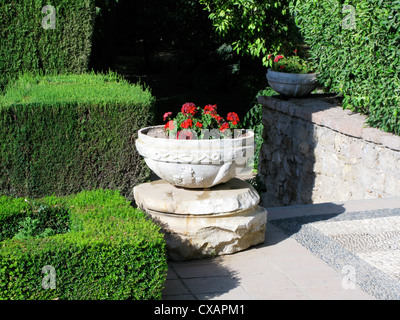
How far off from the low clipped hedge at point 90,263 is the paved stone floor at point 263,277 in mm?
405

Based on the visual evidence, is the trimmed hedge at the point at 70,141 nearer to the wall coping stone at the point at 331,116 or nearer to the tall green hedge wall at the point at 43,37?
the tall green hedge wall at the point at 43,37

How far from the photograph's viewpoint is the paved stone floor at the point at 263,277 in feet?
12.2

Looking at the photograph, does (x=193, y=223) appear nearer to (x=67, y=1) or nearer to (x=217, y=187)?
(x=217, y=187)

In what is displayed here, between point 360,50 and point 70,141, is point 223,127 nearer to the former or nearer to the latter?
point 70,141

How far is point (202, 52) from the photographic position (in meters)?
13.4

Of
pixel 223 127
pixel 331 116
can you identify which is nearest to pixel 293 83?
pixel 331 116

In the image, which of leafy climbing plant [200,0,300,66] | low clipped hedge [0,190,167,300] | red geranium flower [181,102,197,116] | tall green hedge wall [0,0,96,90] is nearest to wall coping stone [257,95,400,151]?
leafy climbing plant [200,0,300,66]

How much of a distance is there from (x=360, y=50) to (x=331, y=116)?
981 millimetres

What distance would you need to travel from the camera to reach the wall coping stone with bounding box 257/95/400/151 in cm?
623

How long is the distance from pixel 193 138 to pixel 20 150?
1.64 metres

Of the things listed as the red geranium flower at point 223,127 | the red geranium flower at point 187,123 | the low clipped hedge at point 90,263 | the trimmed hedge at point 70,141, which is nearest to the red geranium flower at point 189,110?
the red geranium flower at point 187,123

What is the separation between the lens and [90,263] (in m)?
3.27

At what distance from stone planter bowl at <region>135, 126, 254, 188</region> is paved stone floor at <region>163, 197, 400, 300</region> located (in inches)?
27.0

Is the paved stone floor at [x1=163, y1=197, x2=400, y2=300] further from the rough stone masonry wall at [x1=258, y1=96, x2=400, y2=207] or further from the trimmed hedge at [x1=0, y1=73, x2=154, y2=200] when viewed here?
the rough stone masonry wall at [x1=258, y1=96, x2=400, y2=207]
